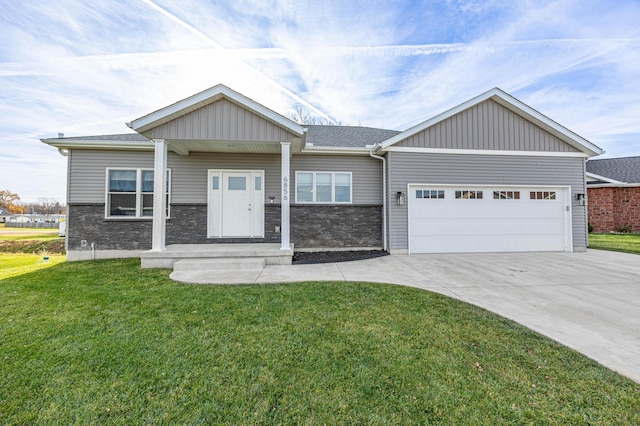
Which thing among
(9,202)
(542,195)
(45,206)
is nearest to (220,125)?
(542,195)

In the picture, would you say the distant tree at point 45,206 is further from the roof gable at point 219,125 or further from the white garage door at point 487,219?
the white garage door at point 487,219

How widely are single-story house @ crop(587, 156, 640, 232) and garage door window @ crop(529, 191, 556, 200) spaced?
8064mm

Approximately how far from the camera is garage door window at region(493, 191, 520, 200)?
27.0ft

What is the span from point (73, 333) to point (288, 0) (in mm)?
9629

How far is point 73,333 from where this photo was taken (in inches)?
112

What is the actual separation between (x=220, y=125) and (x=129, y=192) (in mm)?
3984

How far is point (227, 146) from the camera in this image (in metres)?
7.15

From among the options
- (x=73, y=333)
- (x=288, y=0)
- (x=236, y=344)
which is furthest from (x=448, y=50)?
(x=73, y=333)

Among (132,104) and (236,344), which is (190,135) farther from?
(132,104)

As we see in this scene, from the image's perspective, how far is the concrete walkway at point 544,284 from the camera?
2785 mm

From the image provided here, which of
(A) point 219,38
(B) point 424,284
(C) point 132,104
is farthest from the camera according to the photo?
(C) point 132,104

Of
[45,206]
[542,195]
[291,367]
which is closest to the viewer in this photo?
[291,367]

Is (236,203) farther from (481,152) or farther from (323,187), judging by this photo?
(481,152)

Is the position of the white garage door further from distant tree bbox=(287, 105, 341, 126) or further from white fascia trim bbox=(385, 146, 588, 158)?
distant tree bbox=(287, 105, 341, 126)
